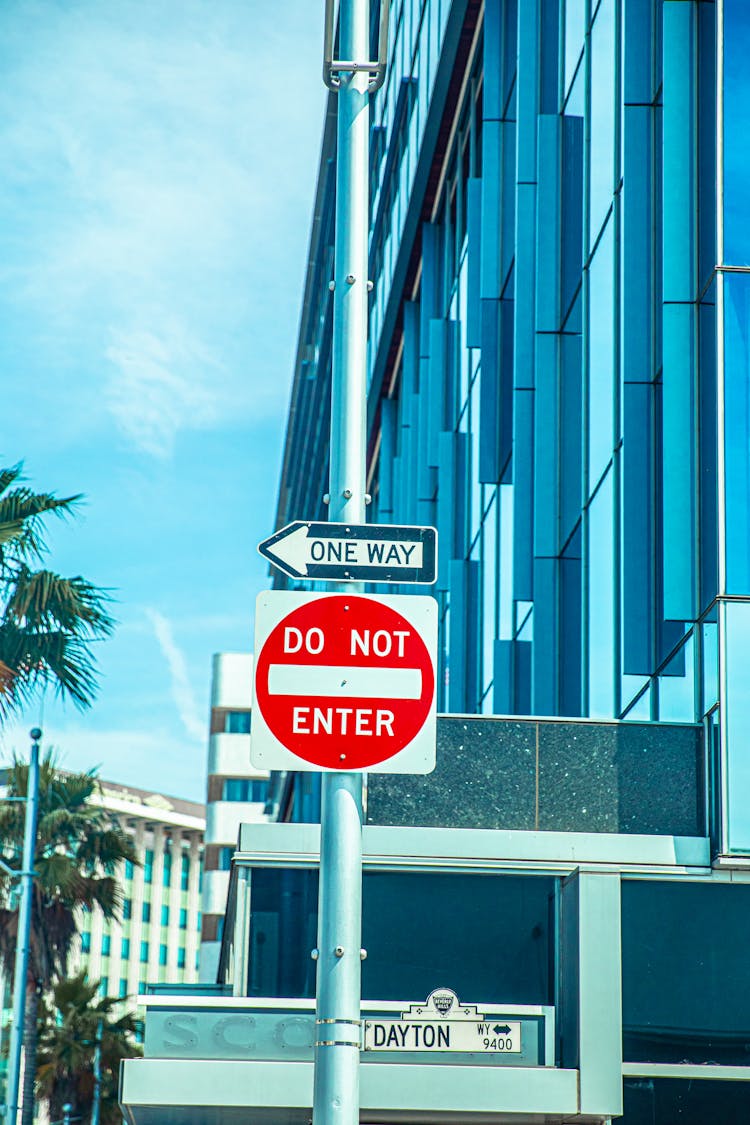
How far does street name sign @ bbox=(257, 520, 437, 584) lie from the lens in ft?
21.9

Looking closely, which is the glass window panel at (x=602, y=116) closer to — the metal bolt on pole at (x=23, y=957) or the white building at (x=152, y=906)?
the metal bolt on pole at (x=23, y=957)

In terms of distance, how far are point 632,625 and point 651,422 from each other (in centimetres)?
167

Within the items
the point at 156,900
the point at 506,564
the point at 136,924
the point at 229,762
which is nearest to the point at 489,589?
the point at 506,564

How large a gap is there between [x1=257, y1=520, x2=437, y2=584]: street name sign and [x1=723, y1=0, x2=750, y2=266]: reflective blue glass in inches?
268

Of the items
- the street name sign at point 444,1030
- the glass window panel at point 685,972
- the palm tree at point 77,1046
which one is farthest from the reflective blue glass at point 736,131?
the palm tree at point 77,1046

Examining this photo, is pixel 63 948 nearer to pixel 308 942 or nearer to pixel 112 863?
pixel 112 863

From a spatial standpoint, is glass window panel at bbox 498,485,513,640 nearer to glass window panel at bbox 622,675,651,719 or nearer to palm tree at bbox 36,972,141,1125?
glass window panel at bbox 622,675,651,719

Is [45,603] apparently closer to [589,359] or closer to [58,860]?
[589,359]

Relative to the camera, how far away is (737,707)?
1212cm

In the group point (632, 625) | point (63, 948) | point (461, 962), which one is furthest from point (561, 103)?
point (63, 948)

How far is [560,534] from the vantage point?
58.6ft

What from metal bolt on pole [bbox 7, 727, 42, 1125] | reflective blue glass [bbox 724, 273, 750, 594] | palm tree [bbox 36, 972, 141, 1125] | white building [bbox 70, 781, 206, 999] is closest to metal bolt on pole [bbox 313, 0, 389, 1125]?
reflective blue glass [bbox 724, 273, 750, 594]

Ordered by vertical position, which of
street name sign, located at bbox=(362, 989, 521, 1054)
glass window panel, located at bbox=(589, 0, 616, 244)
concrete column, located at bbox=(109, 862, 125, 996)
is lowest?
street name sign, located at bbox=(362, 989, 521, 1054)

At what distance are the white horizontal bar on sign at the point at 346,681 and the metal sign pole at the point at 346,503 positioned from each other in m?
0.33
